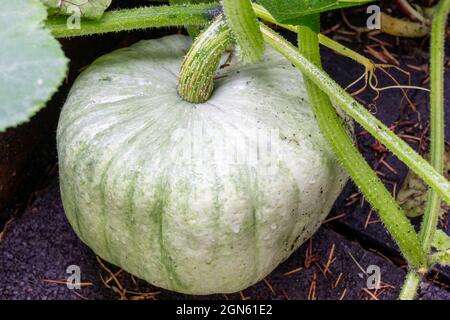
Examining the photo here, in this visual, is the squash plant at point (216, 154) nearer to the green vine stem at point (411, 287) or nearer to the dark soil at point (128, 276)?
the green vine stem at point (411, 287)

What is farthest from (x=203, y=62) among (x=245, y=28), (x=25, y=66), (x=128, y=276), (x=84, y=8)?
(x=128, y=276)

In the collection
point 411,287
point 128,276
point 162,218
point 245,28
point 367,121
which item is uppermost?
point 245,28

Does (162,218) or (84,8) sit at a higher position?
(84,8)

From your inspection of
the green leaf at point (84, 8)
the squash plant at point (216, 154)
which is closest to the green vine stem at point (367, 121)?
the squash plant at point (216, 154)

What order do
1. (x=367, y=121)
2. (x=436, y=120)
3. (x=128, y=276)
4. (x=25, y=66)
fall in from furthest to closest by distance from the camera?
(x=128, y=276) → (x=436, y=120) → (x=367, y=121) → (x=25, y=66)

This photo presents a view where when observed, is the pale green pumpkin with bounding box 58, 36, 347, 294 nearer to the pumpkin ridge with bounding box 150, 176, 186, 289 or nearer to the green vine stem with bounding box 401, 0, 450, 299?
the pumpkin ridge with bounding box 150, 176, 186, 289

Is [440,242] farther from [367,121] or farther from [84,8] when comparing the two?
[84,8]
